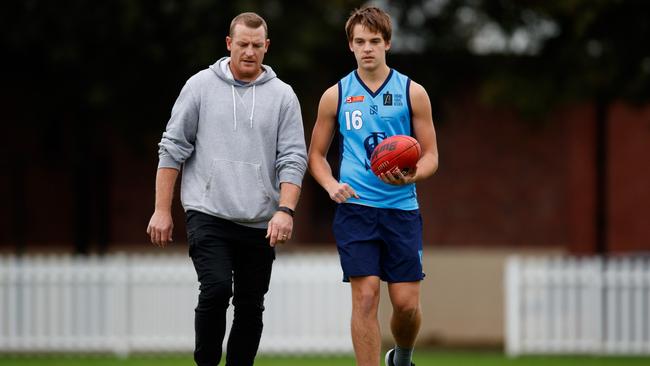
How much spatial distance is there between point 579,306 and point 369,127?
10.5 meters

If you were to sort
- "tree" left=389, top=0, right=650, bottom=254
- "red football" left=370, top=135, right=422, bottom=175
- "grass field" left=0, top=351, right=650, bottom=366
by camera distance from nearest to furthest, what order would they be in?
1. "red football" left=370, top=135, right=422, bottom=175
2. "grass field" left=0, top=351, right=650, bottom=366
3. "tree" left=389, top=0, right=650, bottom=254

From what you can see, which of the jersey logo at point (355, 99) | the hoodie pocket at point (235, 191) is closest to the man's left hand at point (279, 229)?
the hoodie pocket at point (235, 191)

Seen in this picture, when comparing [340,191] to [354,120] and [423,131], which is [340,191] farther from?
[423,131]

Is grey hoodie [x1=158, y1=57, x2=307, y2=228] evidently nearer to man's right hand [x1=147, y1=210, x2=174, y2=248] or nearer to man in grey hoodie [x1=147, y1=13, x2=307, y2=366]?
man in grey hoodie [x1=147, y1=13, x2=307, y2=366]

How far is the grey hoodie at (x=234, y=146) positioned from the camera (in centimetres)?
718

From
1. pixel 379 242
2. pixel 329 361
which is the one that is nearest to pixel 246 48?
pixel 379 242

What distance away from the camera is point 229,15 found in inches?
682

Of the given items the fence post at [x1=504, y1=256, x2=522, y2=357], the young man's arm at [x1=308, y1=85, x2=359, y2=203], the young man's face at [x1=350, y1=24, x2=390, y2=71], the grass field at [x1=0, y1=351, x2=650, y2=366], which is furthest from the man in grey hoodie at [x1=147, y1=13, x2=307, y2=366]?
the fence post at [x1=504, y1=256, x2=522, y2=357]

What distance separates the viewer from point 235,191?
23.5 ft

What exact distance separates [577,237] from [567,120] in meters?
2.25

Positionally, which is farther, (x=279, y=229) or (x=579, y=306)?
(x=579, y=306)

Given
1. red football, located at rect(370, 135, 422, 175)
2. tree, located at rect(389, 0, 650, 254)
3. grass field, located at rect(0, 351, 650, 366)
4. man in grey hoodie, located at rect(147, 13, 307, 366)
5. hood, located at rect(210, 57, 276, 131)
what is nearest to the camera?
red football, located at rect(370, 135, 422, 175)

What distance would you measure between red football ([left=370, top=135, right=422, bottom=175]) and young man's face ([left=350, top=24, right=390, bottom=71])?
0.48m

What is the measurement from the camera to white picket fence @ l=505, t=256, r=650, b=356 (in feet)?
55.5
